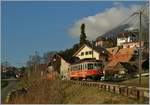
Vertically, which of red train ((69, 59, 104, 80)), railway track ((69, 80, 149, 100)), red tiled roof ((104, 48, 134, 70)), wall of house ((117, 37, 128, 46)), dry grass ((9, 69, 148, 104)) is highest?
wall of house ((117, 37, 128, 46))

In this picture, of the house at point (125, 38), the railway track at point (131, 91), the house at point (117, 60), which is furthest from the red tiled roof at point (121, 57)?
the railway track at point (131, 91)

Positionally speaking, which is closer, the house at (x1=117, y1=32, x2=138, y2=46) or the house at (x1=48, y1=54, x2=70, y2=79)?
the house at (x1=48, y1=54, x2=70, y2=79)

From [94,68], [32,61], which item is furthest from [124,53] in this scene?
[94,68]

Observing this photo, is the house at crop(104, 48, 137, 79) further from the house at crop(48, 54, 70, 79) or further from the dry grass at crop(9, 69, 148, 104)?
the dry grass at crop(9, 69, 148, 104)

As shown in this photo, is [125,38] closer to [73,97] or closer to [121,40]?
[121,40]

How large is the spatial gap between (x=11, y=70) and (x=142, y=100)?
38349mm

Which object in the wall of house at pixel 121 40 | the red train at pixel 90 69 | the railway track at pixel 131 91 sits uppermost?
the wall of house at pixel 121 40

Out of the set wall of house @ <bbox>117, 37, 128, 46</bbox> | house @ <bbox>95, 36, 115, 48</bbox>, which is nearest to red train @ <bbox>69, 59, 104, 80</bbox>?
wall of house @ <bbox>117, 37, 128, 46</bbox>

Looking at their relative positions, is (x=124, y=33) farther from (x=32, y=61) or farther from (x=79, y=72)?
(x=79, y=72)

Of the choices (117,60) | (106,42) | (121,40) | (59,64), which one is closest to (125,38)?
Result: (121,40)

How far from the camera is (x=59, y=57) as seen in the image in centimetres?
5000

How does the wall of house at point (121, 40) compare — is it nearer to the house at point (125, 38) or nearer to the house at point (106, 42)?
the house at point (125, 38)

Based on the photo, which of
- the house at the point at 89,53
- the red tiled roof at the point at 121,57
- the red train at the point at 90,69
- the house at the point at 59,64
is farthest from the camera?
the house at the point at 59,64

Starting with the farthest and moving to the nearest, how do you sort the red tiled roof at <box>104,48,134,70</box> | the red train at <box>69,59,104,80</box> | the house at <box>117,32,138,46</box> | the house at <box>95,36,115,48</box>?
1. the house at <box>95,36,115,48</box>
2. the house at <box>117,32,138,46</box>
3. the red tiled roof at <box>104,48,134,70</box>
4. the red train at <box>69,59,104,80</box>
